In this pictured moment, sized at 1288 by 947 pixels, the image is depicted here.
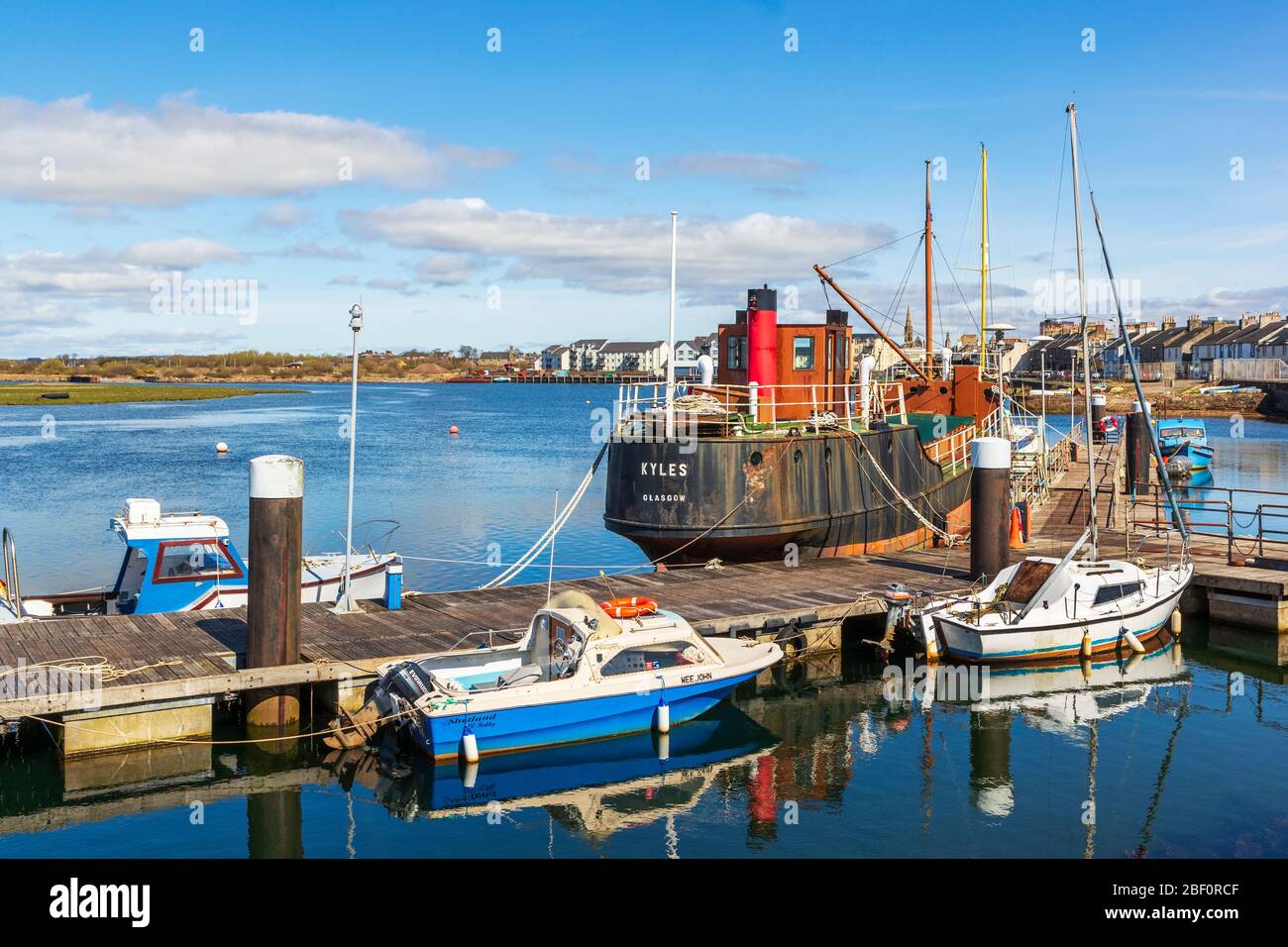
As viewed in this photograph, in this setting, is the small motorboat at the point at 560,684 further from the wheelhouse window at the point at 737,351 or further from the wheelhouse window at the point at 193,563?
the wheelhouse window at the point at 737,351

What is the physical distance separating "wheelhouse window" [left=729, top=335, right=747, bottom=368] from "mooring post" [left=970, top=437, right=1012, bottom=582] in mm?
7738

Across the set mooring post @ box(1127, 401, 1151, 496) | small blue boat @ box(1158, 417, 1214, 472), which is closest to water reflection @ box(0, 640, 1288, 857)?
mooring post @ box(1127, 401, 1151, 496)

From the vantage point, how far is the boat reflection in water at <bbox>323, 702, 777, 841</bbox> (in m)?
14.6

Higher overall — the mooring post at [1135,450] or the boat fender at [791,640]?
the mooring post at [1135,450]

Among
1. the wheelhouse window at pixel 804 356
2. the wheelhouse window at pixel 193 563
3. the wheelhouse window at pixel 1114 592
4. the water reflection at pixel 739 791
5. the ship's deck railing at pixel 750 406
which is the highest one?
the wheelhouse window at pixel 804 356

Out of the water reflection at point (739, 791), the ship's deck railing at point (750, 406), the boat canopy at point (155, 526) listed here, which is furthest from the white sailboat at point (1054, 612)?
the boat canopy at point (155, 526)

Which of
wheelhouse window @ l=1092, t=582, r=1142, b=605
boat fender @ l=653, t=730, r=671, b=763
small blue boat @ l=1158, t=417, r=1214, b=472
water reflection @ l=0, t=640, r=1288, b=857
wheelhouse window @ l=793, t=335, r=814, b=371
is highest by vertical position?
wheelhouse window @ l=793, t=335, r=814, b=371

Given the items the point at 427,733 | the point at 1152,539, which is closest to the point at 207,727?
the point at 427,733

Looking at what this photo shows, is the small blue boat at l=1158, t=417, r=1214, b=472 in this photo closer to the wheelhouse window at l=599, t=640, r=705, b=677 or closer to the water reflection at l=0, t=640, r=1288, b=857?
the water reflection at l=0, t=640, r=1288, b=857

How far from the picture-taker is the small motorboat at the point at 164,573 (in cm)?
2052

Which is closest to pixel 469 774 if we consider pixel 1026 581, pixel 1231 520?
pixel 1026 581

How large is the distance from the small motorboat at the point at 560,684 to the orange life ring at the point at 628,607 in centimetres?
2
